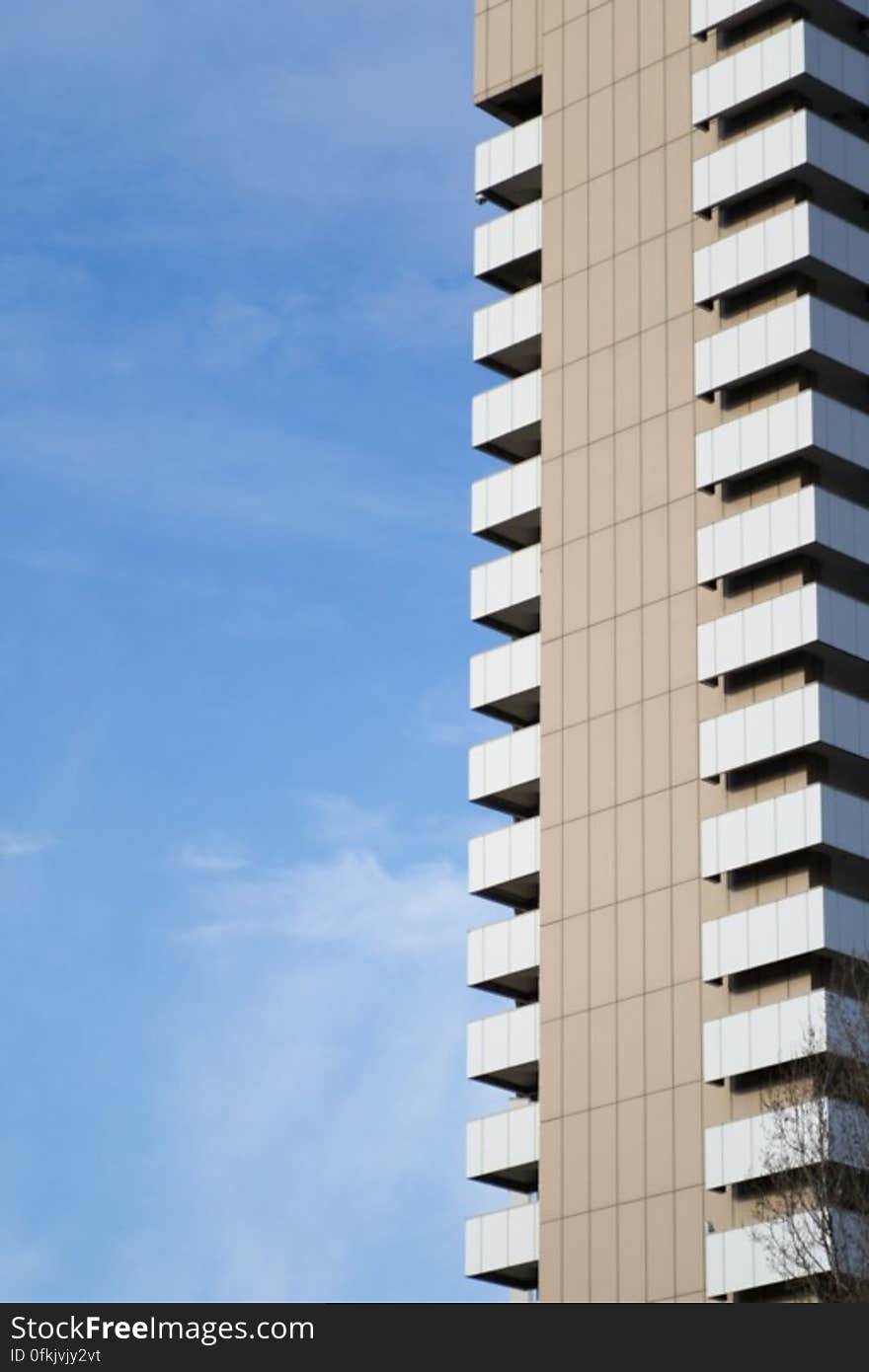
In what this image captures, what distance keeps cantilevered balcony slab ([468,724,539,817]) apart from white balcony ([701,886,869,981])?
1014 cm

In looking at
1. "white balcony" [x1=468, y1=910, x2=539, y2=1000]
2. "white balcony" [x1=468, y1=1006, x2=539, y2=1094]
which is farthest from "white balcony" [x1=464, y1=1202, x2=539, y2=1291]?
"white balcony" [x1=468, y1=910, x2=539, y2=1000]

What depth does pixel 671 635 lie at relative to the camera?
8388 centimetres

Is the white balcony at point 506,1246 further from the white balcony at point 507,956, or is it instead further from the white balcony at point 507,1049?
the white balcony at point 507,956


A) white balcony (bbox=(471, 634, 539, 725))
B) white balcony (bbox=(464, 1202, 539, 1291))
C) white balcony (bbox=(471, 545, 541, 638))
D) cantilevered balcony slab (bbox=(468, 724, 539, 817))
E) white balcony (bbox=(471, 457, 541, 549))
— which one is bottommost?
white balcony (bbox=(464, 1202, 539, 1291))

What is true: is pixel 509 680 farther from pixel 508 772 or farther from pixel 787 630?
pixel 787 630

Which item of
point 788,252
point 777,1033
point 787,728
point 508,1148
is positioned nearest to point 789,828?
point 787,728

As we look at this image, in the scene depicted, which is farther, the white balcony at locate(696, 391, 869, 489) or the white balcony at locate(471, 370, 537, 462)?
the white balcony at locate(471, 370, 537, 462)

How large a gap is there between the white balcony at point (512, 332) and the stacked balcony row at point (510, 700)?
45 mm

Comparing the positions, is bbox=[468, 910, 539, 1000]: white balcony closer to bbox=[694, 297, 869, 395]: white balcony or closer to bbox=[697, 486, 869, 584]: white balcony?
bbox=[697, 486, 869, 584]: white balcony

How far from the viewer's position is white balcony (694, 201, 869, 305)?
83.5 metres

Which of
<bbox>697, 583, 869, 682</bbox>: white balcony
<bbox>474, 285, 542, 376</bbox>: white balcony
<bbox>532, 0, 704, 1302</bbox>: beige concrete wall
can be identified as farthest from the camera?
<bbox>474, 285, 542, 376</bbox>: white balcony

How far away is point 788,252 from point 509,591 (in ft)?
45.8

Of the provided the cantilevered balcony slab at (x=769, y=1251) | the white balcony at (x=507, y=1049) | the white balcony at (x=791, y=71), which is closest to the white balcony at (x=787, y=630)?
the white balcony at (x=507, y=1049)
